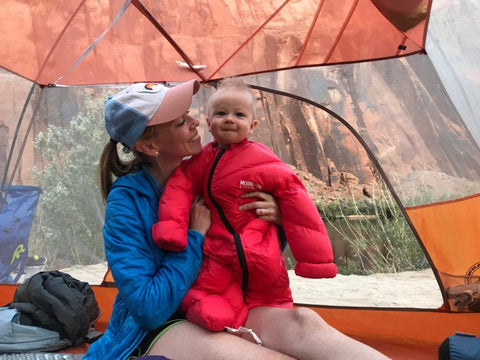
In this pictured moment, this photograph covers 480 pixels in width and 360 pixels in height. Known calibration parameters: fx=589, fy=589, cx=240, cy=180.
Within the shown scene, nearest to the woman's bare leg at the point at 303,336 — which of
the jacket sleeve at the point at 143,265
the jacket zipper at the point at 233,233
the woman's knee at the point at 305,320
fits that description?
the woman's knee at the point at 305,320

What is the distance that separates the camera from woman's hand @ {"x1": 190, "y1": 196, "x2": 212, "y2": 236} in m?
1.76

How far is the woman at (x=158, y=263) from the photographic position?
1573mm

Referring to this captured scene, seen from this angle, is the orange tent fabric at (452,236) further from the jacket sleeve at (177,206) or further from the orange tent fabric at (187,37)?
the jacket sleeve at (177,206)

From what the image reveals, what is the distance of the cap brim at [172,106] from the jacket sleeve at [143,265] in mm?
248

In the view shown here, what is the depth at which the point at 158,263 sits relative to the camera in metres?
1.72

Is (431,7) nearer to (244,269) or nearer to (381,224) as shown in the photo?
(381,224)

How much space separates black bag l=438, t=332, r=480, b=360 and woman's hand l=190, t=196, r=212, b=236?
1.22m

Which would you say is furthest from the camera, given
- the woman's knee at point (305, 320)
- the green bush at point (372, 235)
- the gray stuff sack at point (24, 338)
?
the green bush at point (372, 235)

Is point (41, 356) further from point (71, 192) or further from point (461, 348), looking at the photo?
point (461, 348)

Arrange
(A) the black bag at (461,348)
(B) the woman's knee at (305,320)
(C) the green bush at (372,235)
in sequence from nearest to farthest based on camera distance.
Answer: (B) the woman's knee at (305,320) → (A) the black bag at (461,348) → (C) the green bush at (372,235)

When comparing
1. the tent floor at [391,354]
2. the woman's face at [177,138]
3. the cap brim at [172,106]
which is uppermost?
the cap brim at [172,106]

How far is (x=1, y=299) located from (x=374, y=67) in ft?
7.96

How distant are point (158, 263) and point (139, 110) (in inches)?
18.3

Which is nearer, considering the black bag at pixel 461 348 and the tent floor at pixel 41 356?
the black bag at pixel 461 348
